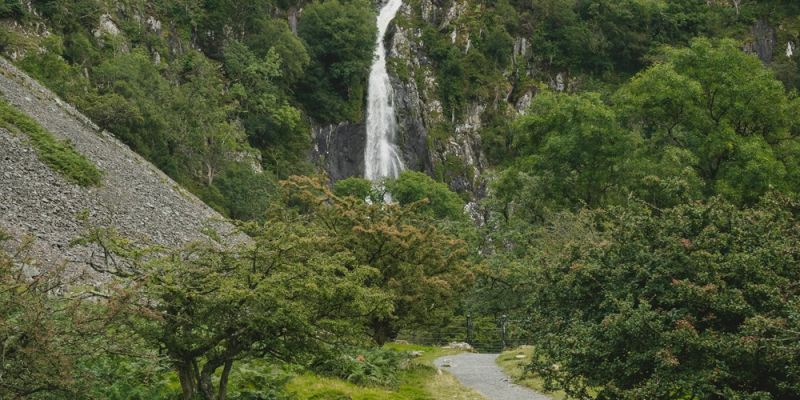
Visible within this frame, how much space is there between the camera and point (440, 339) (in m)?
39.8

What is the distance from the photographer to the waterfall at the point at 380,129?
230 ft

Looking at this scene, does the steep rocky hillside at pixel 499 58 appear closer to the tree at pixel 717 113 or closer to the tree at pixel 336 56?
the tree at pixel 336 56

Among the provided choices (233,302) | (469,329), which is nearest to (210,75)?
(469,329)

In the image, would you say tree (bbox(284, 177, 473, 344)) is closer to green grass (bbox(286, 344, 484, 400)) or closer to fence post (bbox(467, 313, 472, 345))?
green grass (bbox(286, 344, 484, 400))

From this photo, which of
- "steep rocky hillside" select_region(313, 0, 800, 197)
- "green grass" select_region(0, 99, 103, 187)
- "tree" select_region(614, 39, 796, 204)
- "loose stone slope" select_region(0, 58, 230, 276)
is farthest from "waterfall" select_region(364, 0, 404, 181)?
"green grass" select_region(0, 99, 103, 187)

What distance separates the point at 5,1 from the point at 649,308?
5454 centimetres

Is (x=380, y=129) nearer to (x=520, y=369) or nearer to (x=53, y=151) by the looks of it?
(x=53, y=151)

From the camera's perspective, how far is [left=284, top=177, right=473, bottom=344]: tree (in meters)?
22.8

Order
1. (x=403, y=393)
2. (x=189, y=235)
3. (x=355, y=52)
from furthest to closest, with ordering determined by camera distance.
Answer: (x=355, y=52) < (x=189, y=235) < (x=403, y=393)

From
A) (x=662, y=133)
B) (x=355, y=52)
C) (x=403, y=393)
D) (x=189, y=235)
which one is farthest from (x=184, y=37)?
(x=403, y=393)

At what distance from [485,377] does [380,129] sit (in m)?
51.4

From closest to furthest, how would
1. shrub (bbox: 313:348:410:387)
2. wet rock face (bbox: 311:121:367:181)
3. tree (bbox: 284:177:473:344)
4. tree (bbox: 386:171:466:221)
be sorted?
shrub (bbox: 313:348:410:387)
tree (bbox: 284:177:473:344)
tree (bbox: 386:171:466:221)
wet rock face (bbox: 311:121:367:181)

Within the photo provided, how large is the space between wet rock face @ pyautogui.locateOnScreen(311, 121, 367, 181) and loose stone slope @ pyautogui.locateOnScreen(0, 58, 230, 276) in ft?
98.4

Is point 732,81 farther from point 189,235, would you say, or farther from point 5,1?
point 5,1
